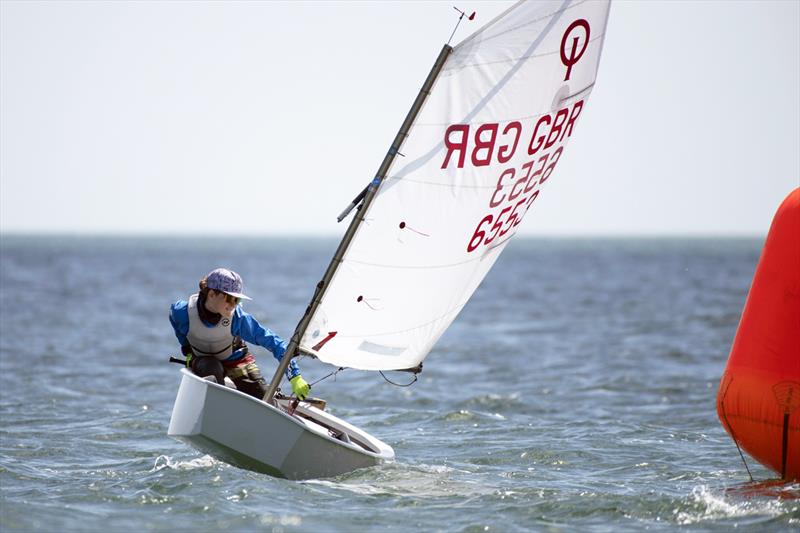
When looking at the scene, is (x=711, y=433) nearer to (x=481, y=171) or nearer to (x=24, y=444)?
(x=481, y=171)

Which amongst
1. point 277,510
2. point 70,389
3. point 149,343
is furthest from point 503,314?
point 277,510

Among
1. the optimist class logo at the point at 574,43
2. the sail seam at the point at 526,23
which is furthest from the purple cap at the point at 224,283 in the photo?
the optimist class logo at the point at 574,43

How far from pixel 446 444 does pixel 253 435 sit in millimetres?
3008

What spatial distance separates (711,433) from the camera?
980 cm

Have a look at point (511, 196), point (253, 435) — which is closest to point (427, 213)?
point (511, 196)

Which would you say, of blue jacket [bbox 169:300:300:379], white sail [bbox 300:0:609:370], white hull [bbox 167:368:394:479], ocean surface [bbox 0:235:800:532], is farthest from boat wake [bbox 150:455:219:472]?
white sail [bbox 300:0:609:370]

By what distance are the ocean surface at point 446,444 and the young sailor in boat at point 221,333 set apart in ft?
2.26

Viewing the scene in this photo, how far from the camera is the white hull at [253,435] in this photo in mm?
6520

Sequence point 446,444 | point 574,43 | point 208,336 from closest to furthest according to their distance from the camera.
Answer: point 574,43 < point 208,336 < point 446,444

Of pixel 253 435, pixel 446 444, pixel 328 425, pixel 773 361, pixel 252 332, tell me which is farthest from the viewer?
pixel 446 444

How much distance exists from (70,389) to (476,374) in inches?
222

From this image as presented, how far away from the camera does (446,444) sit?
9203mm

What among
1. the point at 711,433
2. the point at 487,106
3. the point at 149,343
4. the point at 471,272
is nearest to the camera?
the point at 487,106

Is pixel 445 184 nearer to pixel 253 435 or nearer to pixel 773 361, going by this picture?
pixel 253 435
